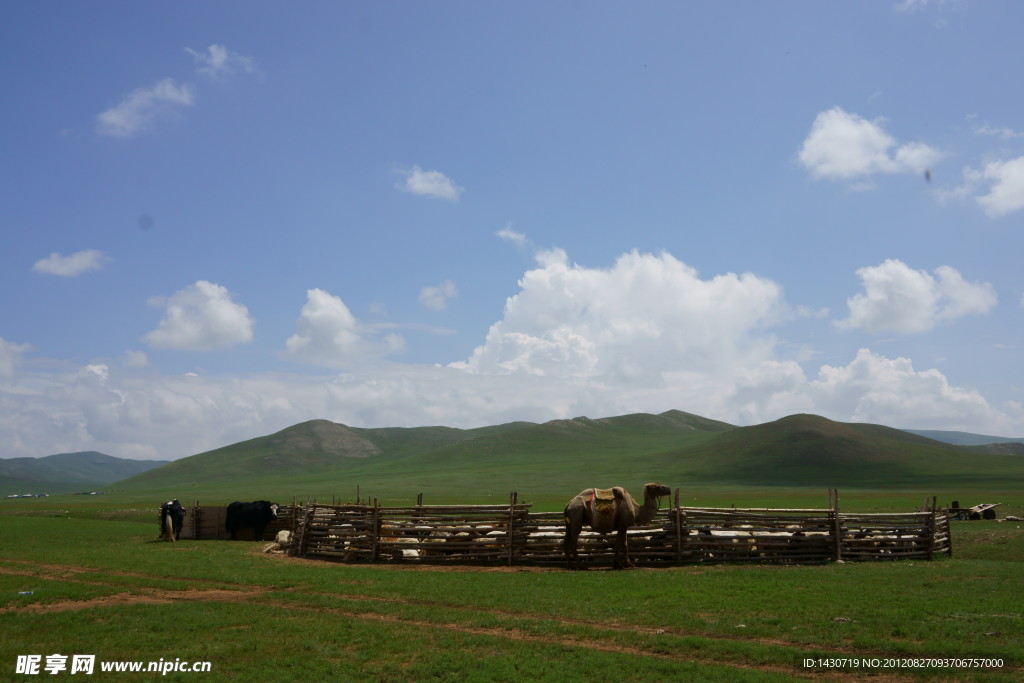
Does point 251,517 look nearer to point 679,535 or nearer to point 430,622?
point 679,535

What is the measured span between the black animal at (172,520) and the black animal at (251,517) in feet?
6.68

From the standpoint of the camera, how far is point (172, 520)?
1206 inches

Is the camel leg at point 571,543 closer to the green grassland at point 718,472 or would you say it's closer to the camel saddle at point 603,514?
the camel saddle at point 603,514

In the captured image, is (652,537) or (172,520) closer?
(652,537)

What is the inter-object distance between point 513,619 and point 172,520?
23.0 metres

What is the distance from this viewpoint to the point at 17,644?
11430 millimetres

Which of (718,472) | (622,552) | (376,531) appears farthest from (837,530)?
(718,472)

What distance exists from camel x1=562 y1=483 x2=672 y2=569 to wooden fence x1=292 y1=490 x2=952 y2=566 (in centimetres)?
60

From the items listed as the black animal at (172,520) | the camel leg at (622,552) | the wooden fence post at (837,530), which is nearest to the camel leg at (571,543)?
the camel leg at (622,552)

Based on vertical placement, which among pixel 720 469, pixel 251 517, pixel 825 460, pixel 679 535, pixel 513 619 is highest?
pixel 679 535

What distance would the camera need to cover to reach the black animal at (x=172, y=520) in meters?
30.6

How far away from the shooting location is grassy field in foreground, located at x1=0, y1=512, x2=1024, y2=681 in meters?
10.3

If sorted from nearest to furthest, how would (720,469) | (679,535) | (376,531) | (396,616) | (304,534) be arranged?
(396,616) < (679,535) < (376,531) < (304,534) < (720,469)

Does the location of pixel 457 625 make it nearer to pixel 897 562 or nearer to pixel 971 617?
pixel 971 617
